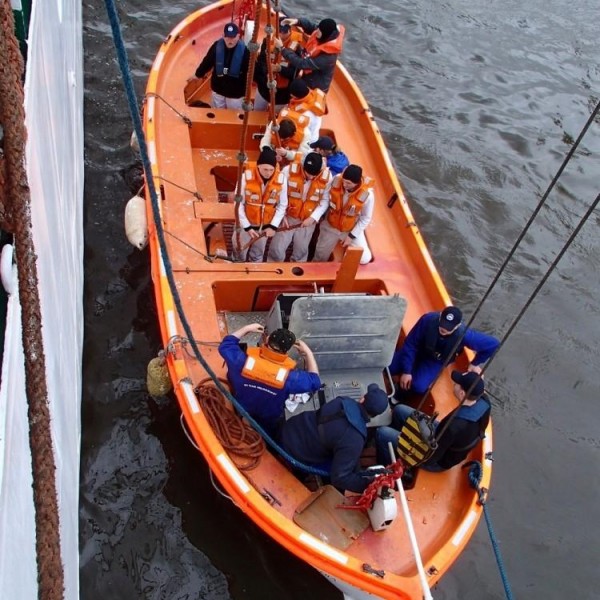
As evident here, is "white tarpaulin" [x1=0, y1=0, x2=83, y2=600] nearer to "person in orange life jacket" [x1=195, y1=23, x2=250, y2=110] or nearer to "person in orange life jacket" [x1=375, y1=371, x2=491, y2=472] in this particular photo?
"person in orange life jacket" [x1=195, y1=23, x2=250, y2=110]

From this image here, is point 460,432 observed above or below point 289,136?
below

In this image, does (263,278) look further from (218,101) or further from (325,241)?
(218,101)

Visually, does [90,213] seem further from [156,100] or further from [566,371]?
[566,371]

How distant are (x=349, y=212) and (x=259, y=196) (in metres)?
0.81

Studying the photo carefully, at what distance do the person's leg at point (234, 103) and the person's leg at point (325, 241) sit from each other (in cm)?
195

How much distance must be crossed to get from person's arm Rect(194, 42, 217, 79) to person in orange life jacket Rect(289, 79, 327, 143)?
0.94m

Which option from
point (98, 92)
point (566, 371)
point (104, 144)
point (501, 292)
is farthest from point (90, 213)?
point (566, 371)

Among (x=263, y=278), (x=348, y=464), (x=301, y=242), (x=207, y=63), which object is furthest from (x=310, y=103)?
(x=348, y=464)

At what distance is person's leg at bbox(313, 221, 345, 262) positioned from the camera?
5.85 metres

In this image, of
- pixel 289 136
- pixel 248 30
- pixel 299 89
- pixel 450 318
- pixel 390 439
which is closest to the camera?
pixel 390 439

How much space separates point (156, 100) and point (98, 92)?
2340 millimetres

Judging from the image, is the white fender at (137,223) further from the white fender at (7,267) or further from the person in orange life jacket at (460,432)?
the white fender at (7,267)

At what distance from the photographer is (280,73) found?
6902mm

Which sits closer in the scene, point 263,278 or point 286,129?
point 263,278
